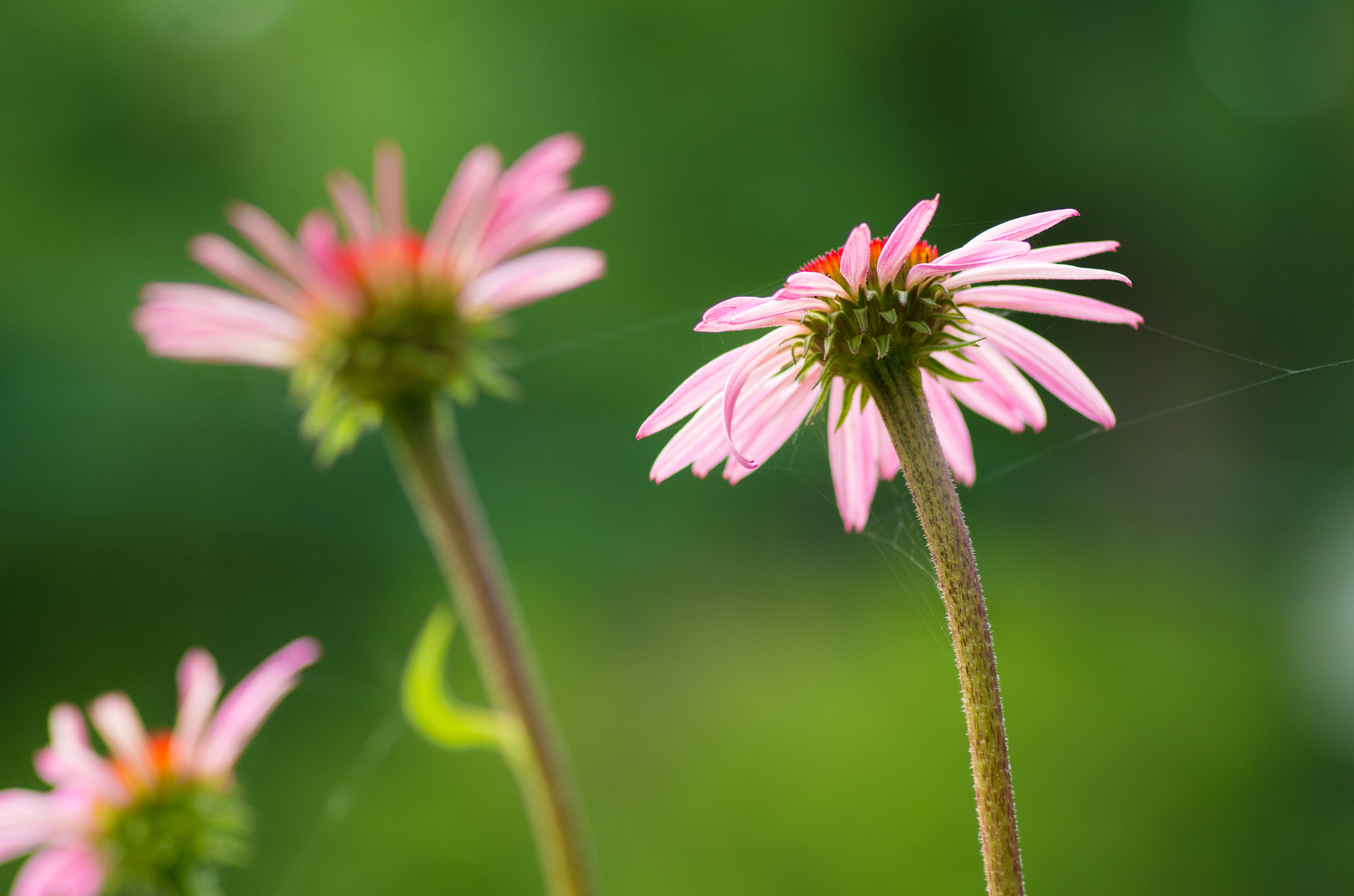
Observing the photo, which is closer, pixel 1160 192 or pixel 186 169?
pixel 1160 192

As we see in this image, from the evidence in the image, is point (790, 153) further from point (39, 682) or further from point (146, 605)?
point (39, 682)

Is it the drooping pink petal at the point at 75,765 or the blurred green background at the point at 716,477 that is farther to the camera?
the blurred green background at the point at 716,477

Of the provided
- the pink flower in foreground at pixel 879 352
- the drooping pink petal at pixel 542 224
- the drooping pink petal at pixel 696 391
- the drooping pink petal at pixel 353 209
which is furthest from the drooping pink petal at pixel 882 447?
the drooping pink petal at pixel 353 209

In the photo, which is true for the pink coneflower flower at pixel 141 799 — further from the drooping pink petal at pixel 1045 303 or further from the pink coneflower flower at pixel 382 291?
the drooping pink petal at pixel 1045 303

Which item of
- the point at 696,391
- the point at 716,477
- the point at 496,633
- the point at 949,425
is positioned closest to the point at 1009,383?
the point at 949,425

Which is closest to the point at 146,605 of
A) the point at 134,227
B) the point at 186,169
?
the point at 134,227

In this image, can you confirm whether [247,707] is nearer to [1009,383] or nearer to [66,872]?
[66,872]
